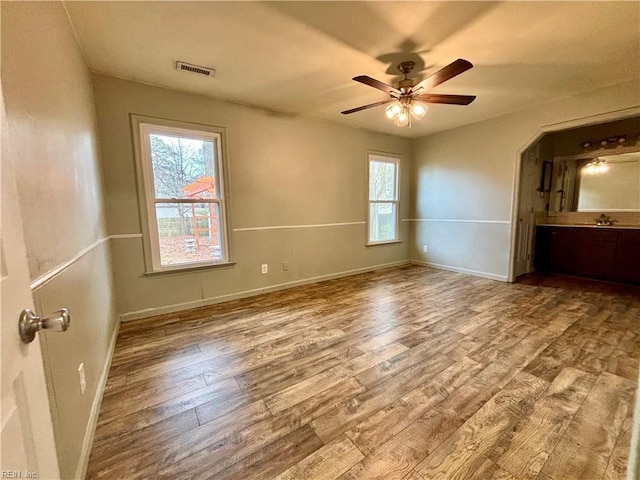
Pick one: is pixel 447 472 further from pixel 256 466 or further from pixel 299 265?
pixel 299 265

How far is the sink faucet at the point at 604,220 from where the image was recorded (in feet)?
14.0

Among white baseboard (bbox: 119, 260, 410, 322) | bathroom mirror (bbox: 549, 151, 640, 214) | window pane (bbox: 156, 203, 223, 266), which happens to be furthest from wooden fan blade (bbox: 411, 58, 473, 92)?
bathroom mirror (bbox: 549, 151, 640, 214)

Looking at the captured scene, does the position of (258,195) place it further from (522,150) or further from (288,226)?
(522,150)

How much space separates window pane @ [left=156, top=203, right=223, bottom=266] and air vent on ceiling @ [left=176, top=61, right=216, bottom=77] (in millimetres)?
1379

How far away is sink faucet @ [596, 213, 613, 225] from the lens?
4253 mm

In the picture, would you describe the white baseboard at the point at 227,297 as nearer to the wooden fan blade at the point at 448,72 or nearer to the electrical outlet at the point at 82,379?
the electrical outlet at the point at 82,379

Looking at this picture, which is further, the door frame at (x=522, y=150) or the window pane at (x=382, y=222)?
the window pane at (x=382, y=222)

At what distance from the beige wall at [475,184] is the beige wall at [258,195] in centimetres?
Result: 73

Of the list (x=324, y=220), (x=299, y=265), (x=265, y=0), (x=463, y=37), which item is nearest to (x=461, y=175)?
(x=324, y=220)

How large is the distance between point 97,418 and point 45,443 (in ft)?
3.80

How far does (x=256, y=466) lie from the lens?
1265mm

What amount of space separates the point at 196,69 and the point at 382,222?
3794mm

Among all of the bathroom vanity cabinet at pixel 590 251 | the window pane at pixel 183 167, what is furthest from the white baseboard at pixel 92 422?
the bathroom vanity cabinet at pixel 590 251

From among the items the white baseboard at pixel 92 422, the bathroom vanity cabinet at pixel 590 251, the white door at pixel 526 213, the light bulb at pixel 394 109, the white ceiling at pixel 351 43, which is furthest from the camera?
the white door at pixel 526 213
